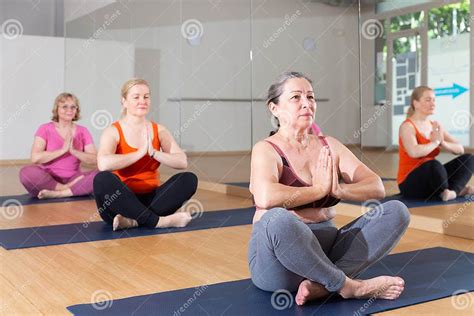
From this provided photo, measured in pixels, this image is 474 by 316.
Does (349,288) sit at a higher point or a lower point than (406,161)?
lower

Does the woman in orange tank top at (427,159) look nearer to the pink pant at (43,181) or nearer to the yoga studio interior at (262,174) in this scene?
the yoga studio interior at (262,174)

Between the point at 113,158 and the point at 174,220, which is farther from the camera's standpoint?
the point at 174,220

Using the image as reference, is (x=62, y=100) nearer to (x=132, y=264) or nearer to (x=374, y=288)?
(x=132, y=264)

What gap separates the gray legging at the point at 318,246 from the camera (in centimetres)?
198

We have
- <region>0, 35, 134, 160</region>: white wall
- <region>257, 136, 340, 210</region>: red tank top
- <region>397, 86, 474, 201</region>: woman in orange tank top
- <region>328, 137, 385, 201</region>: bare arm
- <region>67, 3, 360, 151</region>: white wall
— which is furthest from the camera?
<region>0, 35, 134, 160</region>: white wall

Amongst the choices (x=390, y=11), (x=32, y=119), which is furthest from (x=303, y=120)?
(x=32, y=119)

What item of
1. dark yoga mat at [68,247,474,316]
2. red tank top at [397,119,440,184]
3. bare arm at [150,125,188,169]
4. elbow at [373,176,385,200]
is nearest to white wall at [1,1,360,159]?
red tank top at [397,119,440,184]

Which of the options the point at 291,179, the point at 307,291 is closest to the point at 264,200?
the point at 291,179

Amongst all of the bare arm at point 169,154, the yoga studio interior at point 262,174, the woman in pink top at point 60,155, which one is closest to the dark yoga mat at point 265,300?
the yoga studio interior at point 262,174

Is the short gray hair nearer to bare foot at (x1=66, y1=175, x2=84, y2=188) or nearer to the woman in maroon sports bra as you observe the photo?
the woman in maroon sports bra

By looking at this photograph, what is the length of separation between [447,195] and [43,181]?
127 inches

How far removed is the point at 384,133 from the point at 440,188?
500 millimetres

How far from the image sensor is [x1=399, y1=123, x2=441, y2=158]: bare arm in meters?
3.79

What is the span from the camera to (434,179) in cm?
402
